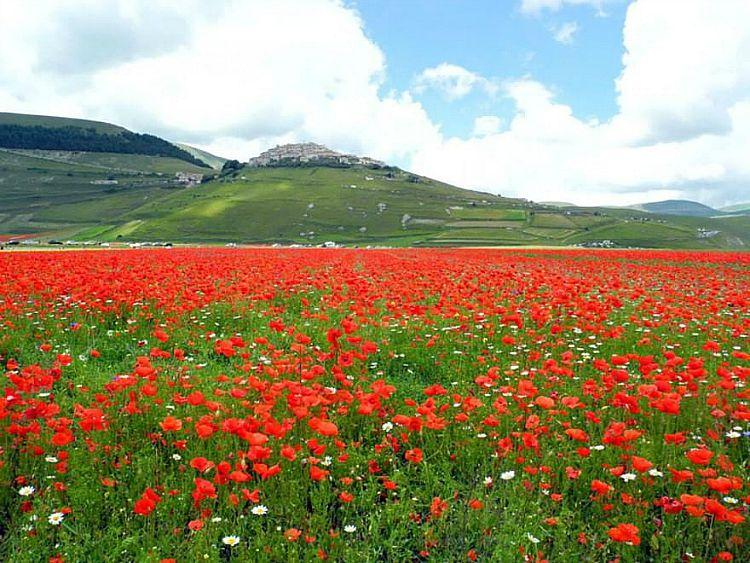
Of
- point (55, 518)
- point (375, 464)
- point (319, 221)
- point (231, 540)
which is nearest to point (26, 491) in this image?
point (55, 518)

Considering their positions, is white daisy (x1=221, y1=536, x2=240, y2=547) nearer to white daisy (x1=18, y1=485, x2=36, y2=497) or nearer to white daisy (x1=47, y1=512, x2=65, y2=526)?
white daisy (x1=47, y1=512, x2=65, y2=526)

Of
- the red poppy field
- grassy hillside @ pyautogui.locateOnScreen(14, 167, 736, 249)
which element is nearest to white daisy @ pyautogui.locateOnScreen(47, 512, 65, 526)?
the red poppy field

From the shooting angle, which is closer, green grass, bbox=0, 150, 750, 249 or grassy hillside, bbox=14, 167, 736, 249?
grassy hillside, bbox=14, 167, 736, 249

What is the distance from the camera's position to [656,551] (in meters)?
3.34

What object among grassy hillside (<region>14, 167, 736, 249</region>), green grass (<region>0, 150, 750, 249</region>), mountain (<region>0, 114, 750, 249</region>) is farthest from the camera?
green grass (<region>0, 150, 750, 249</region>)

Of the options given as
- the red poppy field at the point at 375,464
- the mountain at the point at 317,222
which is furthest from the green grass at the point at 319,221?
the red poppy field at the point at 375,464

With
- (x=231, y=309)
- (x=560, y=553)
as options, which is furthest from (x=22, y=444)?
(x=231, y=309)

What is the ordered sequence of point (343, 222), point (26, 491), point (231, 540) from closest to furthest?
point (231, 540)
point (26, 491)
point (343, 222)

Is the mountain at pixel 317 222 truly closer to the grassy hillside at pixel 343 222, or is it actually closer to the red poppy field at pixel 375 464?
the grassy hillside at pixel 343 222

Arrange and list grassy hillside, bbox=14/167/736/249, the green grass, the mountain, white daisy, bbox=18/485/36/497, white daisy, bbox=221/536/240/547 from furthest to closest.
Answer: the green grass < the mountain < grassy hillside, bbox=14/167/736/249 < white daisy, bbox=18/485/36/497 < white daisy, bbox=221/536/240/547

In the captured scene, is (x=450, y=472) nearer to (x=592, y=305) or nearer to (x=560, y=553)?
(x=560, y=553)

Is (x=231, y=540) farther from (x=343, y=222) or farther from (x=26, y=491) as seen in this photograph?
(x=343, y=222)

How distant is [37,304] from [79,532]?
8.01 meters

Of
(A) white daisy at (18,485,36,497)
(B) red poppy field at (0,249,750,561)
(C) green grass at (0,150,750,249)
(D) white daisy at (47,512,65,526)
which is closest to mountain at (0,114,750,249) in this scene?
(C) green grass at (0,150,750,249)
